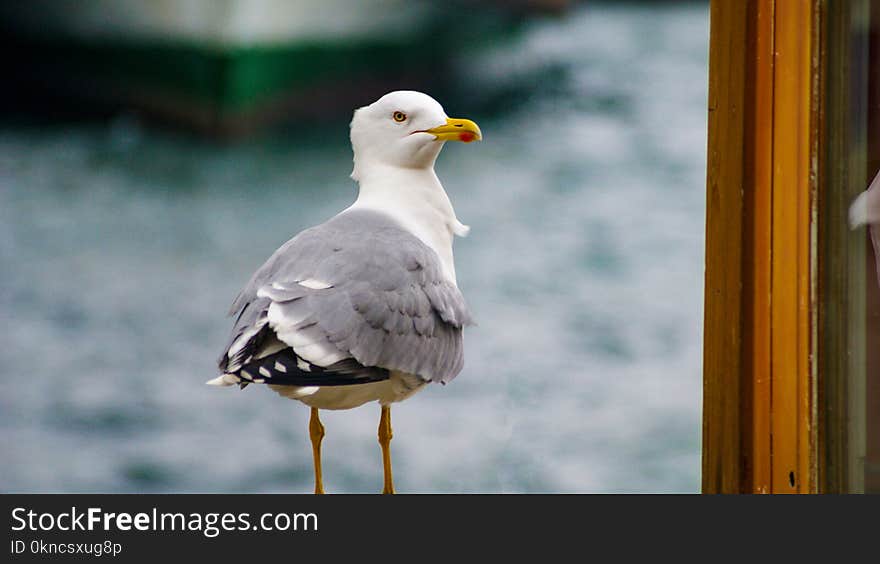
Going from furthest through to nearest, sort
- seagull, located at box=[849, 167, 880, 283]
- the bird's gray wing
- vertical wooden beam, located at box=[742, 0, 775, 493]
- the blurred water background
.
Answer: the blurred water background
vertical wooden beam, located at box=[742, 0, 775, 493]
seagull, located at box=[849, 167, 880, 283]
the bird's gray wing

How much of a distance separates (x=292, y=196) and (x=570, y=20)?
2.55 feet

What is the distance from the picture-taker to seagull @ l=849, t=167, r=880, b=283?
1.29 m

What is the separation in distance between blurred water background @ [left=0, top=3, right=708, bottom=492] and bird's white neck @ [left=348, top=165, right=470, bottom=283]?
113 cm

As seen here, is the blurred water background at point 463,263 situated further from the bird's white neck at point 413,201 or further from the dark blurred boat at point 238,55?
the bird's white neck at point 413,201

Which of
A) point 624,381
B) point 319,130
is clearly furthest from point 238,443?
point 624,381

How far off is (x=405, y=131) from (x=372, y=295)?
0.24m

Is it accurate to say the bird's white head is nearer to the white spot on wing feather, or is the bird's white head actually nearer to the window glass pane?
the white spot on wing feather

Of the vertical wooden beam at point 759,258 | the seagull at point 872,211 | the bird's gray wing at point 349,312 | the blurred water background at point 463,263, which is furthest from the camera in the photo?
the blurred water background at point 463,263

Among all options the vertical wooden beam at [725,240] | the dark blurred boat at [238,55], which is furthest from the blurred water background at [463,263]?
the vertical wooden beam at [725,240]

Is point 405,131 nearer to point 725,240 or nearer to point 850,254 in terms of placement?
point 725,240

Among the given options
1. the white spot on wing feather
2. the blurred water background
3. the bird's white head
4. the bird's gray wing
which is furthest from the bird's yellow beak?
the blurred water background

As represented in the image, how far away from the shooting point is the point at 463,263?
8.54ft

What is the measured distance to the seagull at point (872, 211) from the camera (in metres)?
1.29

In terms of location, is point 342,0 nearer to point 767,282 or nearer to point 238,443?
point 238,443
